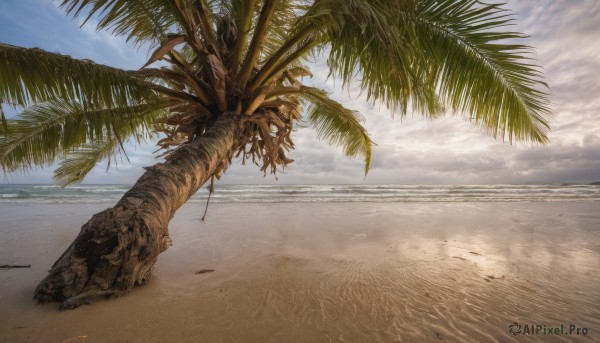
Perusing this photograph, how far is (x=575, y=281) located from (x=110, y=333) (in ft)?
11.5

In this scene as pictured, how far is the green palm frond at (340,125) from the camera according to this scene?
16.1 ft

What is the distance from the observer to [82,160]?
5.46 meters

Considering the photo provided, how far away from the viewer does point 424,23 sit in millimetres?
3020

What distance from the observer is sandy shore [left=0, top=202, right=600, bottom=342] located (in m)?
1.55

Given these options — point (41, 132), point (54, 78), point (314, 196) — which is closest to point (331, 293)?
point (54, 78)

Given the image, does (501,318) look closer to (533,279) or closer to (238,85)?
(533,279)

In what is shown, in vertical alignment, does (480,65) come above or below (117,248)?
above

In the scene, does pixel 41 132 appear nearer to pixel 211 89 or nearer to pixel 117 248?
pixel 211 89

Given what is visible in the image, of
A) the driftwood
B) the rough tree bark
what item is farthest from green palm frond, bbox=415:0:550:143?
the driftwood

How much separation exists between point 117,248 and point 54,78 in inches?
62.9

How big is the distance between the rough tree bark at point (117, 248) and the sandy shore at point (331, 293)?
0.37 ft

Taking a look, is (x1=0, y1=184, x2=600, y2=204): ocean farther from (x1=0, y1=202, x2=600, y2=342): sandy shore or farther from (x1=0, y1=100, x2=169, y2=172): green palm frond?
(x1=0, y1=202, x2=600, y2=342): sandy shore

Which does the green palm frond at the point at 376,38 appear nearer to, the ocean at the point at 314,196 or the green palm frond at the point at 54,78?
the green palm frond at the point at 54,78

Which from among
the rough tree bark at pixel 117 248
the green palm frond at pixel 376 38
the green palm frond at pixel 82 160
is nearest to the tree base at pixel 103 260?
the rough tree bark at pixel 117 248
